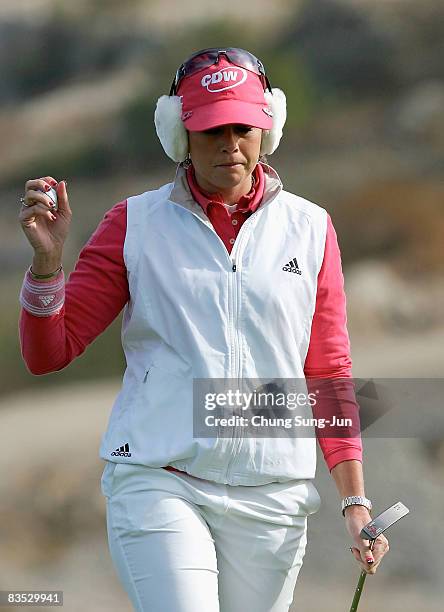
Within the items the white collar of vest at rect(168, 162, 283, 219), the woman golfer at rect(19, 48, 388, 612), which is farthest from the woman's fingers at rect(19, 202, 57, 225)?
the white collar of vest at rect(168, 162, 283, 219)

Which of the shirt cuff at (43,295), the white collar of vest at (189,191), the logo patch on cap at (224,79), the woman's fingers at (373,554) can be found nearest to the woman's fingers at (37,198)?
the shirt cuff at (43,295)

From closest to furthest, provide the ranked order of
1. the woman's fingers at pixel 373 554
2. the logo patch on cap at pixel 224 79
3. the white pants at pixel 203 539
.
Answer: the white pants at pixel 203 539 < the woman's fingers at pixel 373 554 < the logo patch on cap at pixel 224 79

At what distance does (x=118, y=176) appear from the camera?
12.2 meters

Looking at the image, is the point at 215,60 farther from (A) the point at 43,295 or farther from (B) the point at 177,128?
(A) the point at 43,295

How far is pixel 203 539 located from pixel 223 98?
80 cm

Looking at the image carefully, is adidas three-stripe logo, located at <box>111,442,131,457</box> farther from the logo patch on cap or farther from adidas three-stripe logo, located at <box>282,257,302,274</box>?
the logo patch on cap

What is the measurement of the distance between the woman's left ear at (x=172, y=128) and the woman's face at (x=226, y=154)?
0.03m

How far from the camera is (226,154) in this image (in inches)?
96.3

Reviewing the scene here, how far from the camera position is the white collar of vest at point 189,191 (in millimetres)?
2471

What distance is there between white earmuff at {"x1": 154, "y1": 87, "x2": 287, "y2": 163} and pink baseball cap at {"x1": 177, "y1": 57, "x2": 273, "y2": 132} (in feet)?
0.06

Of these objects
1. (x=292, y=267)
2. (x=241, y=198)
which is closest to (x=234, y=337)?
(x=292, y=267)

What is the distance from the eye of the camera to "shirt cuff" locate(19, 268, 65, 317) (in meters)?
2.32

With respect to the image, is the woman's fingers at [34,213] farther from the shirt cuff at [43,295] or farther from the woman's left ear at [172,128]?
the woman's left ear at [172,128]

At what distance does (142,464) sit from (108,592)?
14.6 feet
